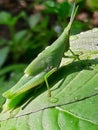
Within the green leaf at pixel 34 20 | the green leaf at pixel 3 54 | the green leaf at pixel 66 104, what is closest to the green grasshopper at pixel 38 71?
the green leaf at pixel 66 104

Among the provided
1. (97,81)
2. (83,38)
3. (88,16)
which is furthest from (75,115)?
(88,16)

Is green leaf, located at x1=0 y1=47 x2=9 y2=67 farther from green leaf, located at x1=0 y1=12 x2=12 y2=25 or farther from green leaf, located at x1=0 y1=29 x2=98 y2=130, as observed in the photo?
green leaf, located at x1=0 y1=29 x2=98 y2=130

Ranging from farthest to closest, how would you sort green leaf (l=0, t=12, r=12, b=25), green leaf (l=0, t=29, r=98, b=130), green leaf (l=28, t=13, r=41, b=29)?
green leaf (l=28, t=13, r=41, b=29) < green leaf (l=0, t=12, r=12, b=25) < green leaf (l=0, t=29, r=98, b=130)

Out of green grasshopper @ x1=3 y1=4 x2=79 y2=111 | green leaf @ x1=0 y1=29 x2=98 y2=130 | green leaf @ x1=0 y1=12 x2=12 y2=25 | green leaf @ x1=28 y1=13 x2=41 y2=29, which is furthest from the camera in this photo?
green leaf @ x1=28 y1=13 x2=41 y2=29

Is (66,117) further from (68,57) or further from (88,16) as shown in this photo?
→ (88,16)

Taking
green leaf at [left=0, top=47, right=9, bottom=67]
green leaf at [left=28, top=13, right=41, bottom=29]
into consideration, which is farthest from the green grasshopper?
green leaf at [left=28, top=13, right=41, bottom=29]

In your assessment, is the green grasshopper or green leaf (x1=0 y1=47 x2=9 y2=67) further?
green leaf (x1=0 y1=47 x2=9 y2=67)

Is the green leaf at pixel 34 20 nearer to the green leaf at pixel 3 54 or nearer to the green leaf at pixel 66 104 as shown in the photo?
the green leaf at pixel 3 54
